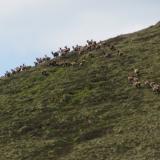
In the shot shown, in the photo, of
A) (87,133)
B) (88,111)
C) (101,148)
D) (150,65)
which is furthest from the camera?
(150,65)

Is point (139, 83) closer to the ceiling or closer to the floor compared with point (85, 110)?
closer to the ceiling

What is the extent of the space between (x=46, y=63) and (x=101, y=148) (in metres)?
11.4

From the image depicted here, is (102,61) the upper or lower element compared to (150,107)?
upper

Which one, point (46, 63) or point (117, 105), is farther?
point (46, 63)

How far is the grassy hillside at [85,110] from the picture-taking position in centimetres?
2169

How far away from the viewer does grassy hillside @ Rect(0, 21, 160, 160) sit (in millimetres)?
21688

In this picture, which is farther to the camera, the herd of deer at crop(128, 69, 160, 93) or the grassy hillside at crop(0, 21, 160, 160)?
the herd of deer at crop(128, 69, 160, 93)

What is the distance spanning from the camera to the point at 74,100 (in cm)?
2641

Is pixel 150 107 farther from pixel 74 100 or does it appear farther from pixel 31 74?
pixel 31 74

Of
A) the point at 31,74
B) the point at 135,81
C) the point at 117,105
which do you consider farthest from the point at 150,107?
the point at 31,74

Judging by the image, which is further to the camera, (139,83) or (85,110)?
(139,83)

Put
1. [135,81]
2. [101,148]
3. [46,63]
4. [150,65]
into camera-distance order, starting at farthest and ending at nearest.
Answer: [46,63] < [150,65] < [135,81] < [101,148]

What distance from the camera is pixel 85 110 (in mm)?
25141

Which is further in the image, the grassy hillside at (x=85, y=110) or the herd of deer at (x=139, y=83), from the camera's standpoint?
the herd of deer at (x=139, y=83)
